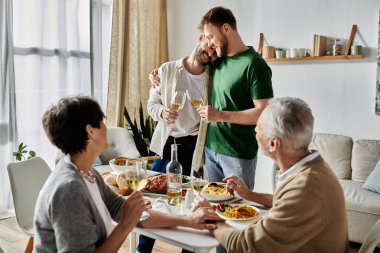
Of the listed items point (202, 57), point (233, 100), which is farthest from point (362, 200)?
point (202, 57)

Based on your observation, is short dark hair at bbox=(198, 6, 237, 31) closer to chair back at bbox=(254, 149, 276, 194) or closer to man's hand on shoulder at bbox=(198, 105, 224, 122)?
man's hand on shoulder at bbox=(198, 105, 224, 122)

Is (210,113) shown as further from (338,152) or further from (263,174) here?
(263,174)

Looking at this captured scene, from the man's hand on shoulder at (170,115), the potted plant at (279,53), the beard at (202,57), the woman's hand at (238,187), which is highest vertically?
the potted plant at (279,53)

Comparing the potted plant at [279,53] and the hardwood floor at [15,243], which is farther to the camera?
the potted plant at [279,53]

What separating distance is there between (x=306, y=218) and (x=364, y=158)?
2.87 m

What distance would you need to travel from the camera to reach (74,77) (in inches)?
169

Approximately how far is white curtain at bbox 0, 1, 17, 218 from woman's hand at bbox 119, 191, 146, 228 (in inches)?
112

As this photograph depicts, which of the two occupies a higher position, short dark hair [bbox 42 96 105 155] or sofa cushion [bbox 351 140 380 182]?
short dark hair [bbox 42 96 105 155]

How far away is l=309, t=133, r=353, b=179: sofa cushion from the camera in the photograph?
3.89m

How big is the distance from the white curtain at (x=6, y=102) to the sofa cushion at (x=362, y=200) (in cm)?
327

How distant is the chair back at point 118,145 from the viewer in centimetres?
412

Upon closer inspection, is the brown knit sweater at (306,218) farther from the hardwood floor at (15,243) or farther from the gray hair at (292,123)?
the hardwood floor at (15,243)

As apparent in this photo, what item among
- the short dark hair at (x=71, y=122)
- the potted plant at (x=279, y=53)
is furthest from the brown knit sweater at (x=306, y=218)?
the potted plant at (x=279, y=53)

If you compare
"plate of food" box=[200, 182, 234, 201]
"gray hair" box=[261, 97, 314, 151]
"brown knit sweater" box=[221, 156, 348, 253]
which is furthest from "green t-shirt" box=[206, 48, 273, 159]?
"brown knit sweater" box=[221, 156, 348, 253]
